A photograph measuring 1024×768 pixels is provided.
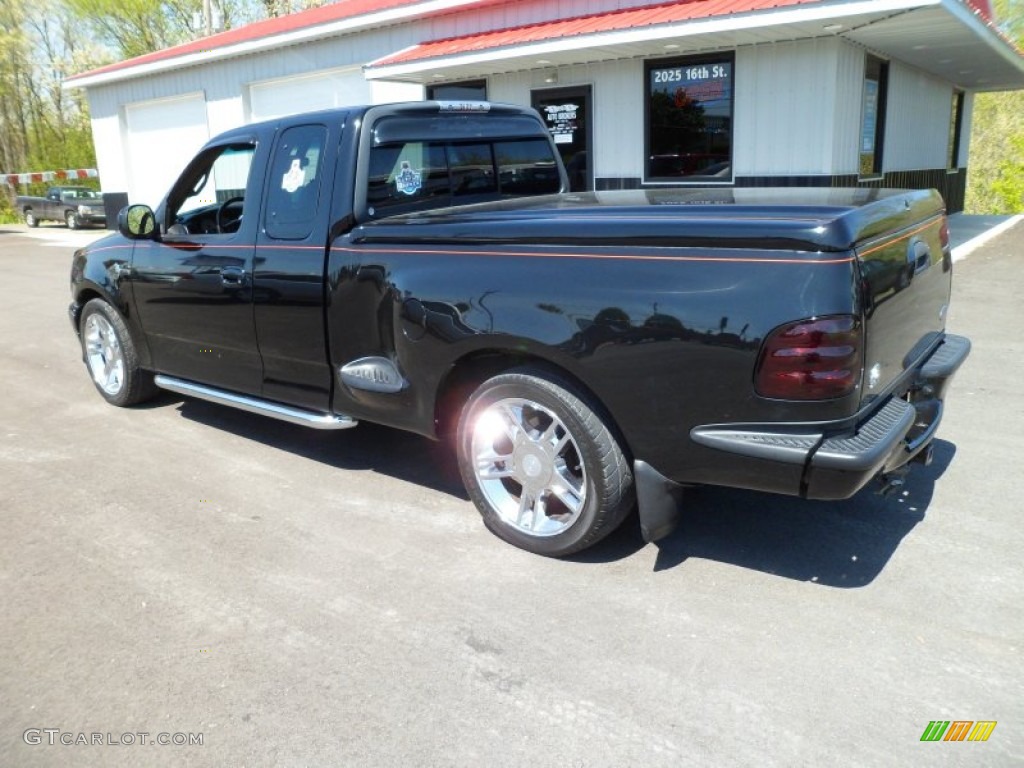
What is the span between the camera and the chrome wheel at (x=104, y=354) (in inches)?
235

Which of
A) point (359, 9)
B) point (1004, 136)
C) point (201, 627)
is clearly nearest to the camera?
point (201, 627)

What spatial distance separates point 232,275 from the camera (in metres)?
4.66

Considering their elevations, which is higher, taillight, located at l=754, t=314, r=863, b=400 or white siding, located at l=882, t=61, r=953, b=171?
white siding, located at l=882, t=61, r=953, b=171

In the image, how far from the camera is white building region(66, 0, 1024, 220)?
10938 mm

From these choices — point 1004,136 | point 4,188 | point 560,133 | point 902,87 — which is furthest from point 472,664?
point 4,188

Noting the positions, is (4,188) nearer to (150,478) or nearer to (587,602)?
(150,478)

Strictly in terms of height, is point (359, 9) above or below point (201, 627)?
above

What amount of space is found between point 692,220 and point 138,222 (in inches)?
143

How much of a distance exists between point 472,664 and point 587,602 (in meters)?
0.59

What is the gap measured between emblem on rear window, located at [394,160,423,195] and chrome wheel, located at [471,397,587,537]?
1.41 m

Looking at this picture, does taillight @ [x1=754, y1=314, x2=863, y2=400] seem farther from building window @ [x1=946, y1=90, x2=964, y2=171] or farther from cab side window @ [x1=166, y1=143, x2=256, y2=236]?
building window @ [x1=946, y1=90, x2=964, y2=171]

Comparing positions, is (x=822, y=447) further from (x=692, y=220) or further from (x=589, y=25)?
(x=589, y=25)

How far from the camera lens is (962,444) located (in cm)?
487

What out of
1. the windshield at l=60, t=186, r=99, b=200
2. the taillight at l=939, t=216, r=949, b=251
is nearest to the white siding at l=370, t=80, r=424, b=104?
the taillight at l=939, t=216, r=949, b=251
